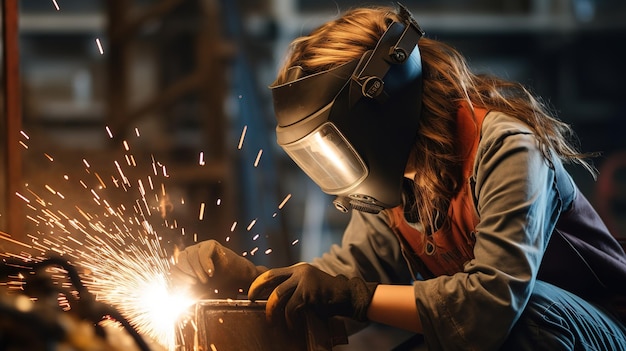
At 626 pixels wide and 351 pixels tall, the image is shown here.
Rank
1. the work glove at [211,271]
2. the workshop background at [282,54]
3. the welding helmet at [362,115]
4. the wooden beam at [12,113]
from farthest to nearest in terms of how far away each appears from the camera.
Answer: the workshop background at [282,54]
the wooden beam at [12,113]
the work glove at [211,271]
the welding helmet at [362,115]

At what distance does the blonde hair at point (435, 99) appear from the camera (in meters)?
→ 1.94

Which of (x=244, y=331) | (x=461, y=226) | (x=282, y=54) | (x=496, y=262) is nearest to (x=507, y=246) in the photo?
(x=496, y=262)

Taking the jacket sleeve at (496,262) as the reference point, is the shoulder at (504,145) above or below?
above

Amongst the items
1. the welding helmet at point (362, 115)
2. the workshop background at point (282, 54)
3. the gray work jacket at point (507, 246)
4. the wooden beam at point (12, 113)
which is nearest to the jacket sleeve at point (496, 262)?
the gray work jacket at point (507, 246)

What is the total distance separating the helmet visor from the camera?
6.14ft

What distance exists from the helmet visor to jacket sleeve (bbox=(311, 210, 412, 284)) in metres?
0.44

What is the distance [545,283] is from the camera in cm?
191

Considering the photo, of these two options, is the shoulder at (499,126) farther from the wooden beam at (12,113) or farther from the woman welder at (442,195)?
the wooden beam at (12,113)

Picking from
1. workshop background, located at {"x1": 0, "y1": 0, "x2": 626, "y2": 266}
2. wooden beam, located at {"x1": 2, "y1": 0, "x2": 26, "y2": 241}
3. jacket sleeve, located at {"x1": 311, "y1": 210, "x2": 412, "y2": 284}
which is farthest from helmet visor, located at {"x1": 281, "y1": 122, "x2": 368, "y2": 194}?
workshop background, located at {"x1": 0, "y1": 0, "x2": 626, "y2": 266}

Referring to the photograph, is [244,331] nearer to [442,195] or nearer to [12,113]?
[442,195]

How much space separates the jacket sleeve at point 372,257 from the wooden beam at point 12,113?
0.91 m

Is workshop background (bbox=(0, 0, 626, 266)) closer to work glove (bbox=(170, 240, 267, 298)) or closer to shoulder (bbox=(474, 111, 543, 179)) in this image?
work glove (bbox=(170, 240, 267, 298))

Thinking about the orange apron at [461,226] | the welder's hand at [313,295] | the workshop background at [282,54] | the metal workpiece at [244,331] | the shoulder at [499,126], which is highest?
the workshop background at [282,54]

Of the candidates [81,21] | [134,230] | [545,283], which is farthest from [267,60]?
[545,283]
